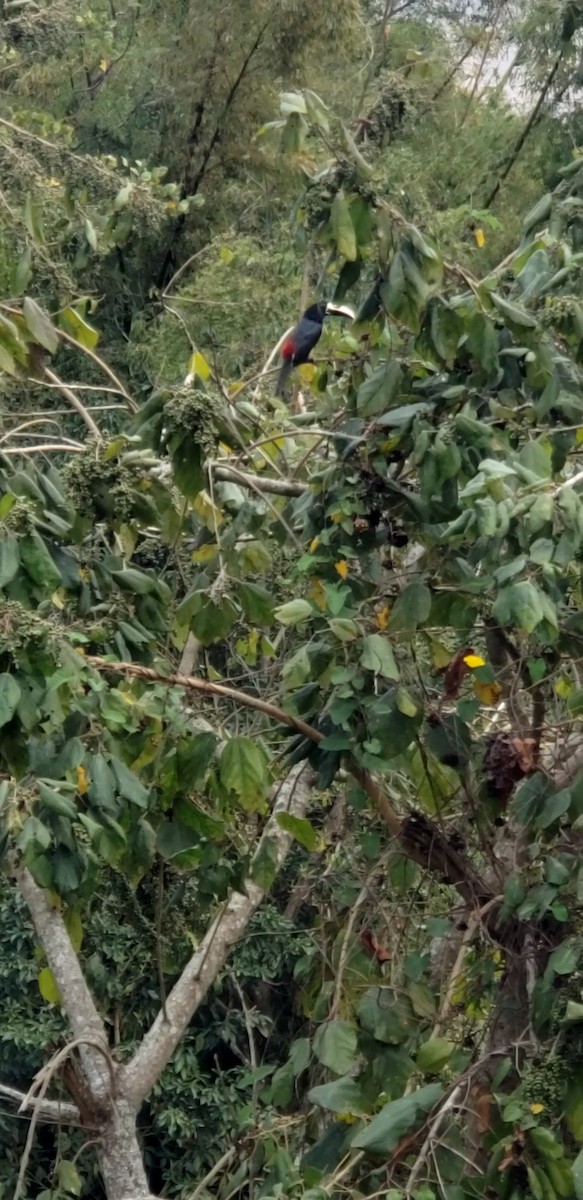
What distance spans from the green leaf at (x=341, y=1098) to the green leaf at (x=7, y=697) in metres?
0.68

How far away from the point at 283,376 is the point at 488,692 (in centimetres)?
151

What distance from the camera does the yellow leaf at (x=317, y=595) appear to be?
6.50 ft

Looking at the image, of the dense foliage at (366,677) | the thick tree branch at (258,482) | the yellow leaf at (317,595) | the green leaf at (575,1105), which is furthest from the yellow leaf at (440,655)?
the green leaf at (575,1105)

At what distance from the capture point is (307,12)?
18.6 ft

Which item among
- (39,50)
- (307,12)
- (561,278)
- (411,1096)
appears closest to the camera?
(411,1096)


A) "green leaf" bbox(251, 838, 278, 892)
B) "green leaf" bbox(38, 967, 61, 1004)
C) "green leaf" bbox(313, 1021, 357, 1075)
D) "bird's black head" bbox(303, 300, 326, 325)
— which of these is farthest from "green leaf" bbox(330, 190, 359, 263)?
"green leaf" bbox(38, 967, 61, 1004)

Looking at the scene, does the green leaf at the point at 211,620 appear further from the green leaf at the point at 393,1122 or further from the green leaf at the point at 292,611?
the green leaf at the point at 393,1122

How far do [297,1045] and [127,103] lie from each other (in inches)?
193

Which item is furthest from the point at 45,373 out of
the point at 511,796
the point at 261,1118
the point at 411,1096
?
the point at 261,1118

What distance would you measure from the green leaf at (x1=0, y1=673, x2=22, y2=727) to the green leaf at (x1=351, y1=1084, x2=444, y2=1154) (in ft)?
2.13

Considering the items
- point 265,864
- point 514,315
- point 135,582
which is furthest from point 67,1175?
point 514,315

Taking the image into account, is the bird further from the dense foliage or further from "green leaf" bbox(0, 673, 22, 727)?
"green leaf" bbox(0, 673, 22, 727)

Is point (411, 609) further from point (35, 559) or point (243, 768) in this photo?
point (35, 559)

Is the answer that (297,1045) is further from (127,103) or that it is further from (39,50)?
(127,103)
